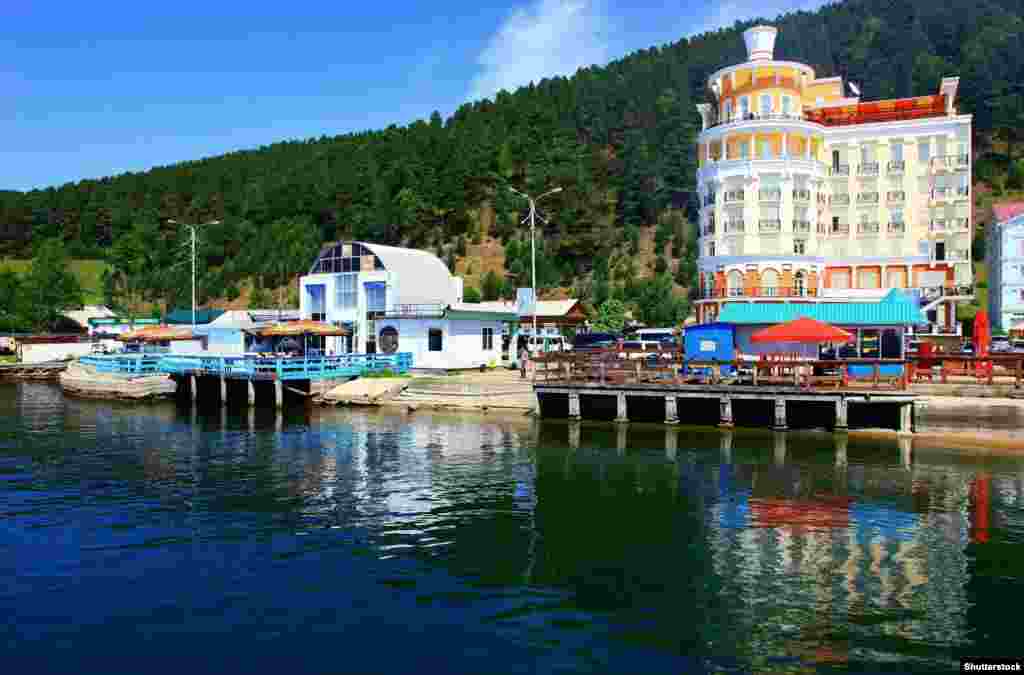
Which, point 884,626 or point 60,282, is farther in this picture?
point 60,282

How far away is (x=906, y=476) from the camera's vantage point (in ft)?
98.0

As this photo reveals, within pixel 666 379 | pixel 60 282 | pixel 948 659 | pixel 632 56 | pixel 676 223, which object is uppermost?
pixel 632 56

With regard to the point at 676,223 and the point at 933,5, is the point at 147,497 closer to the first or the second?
the point at 676,223

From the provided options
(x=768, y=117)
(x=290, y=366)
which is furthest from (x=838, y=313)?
(x=768, y=117)

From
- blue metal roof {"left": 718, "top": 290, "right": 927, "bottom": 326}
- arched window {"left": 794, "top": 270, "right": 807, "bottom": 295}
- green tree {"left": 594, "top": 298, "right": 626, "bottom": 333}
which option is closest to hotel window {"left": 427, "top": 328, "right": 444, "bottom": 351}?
blue metal roof {"left": 718, "top": 290, "right": 927, "bottom": 326}

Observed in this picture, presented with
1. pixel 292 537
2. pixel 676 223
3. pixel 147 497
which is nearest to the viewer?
pixel 292 537

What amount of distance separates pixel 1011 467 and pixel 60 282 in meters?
115

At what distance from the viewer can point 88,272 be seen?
6747 inches

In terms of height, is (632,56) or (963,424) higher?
(632,56)

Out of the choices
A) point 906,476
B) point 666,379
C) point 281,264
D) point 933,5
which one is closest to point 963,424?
point 906,476

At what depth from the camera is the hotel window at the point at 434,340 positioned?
61750 millimetres

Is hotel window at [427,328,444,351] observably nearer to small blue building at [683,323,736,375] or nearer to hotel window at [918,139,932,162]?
small blue building at [683,323,736,375]

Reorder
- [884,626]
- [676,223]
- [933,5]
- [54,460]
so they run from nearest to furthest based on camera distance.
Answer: [884,626]
[54,460]
[676,223]
[933,5]

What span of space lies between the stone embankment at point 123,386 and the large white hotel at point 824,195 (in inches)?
1694
